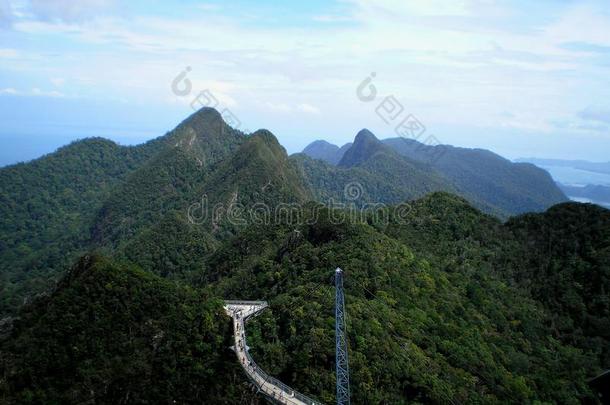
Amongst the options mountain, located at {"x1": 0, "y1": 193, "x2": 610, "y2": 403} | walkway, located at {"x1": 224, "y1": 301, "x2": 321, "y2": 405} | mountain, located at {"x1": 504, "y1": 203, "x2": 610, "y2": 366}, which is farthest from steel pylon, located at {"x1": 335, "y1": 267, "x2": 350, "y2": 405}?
mountain, located at {"x1": 504, "y1": 203, "x2": 610, "y2": 366}

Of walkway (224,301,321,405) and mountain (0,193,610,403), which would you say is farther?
mountain (0,193,610,403)

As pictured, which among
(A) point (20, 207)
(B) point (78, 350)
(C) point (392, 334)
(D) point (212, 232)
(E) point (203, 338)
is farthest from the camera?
(A) point (20, 207)

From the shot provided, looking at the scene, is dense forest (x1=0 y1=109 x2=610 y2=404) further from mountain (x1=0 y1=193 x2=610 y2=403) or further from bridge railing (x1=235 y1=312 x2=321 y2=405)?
bridge railing (x1=235 y1=312 x2=321 y2=405)

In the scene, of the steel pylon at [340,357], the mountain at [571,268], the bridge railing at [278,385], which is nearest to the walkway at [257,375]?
the bridge railing at [278,385]

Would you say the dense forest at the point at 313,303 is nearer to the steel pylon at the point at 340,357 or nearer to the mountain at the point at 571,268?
the mountain at the point at 571,268

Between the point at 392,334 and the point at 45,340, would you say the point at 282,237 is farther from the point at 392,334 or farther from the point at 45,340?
the point at 45,340

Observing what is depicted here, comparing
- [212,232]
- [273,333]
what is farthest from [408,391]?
[212,232]

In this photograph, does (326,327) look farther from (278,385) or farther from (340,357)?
(278,385)
